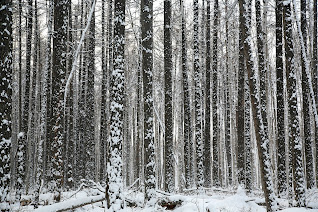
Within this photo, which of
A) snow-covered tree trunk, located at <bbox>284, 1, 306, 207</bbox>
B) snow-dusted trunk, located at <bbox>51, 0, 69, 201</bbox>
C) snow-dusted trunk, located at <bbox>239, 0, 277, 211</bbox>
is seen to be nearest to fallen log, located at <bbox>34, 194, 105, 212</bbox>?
snow-dusted trunk, located at <bbox>51, 0, 69, 201</bbox>

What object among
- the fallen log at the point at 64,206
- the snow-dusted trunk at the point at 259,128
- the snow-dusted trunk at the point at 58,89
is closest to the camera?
the fallen log at the point at 64,206

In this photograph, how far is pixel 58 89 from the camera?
31.7 feet

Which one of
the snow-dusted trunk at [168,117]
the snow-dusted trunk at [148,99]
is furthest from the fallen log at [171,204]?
the snow-dusted trunk at [168,117]

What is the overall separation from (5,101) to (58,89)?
13.5ft

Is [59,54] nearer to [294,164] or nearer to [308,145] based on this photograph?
[294,164]

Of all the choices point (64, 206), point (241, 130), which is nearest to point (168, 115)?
point (241, 130)

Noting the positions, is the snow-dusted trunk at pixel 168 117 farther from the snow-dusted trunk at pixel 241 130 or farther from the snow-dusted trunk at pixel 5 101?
the snow-dusted trunk at pixel 5 101

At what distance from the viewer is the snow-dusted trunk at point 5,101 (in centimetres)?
552

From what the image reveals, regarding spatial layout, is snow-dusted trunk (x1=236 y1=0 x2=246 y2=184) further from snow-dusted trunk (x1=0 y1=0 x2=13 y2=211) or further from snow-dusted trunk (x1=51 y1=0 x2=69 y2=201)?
snow-dusted trunk (x1=0 y1=0 x2=13 y2=211)

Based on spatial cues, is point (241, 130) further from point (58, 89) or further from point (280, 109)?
point (58, 89)

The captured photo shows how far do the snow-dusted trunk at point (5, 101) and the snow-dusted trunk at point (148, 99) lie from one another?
13.3 feet

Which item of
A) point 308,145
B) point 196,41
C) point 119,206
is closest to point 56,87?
point 119,206

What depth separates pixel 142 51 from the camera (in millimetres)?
8820

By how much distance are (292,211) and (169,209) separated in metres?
3.59
